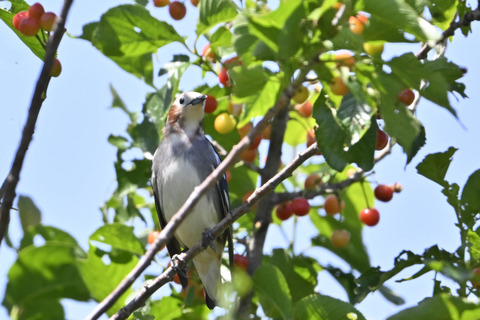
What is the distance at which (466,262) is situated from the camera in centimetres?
420

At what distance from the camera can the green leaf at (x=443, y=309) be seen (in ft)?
9.45

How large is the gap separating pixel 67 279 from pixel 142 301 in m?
0.90

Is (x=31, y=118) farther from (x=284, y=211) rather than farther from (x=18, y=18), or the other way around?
(x=284, y=211)

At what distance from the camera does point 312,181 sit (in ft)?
20.2

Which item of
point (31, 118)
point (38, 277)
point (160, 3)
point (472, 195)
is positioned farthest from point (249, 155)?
point (38, 277)

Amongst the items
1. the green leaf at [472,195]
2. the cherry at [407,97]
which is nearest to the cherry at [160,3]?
the cherry at [407,97]

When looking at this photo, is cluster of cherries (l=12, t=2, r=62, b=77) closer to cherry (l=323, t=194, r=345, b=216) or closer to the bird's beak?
the bird's beak

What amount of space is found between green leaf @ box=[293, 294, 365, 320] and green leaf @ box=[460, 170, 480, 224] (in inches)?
48.2

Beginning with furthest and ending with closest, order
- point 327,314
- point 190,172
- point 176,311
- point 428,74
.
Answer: point 190,172 → point 176,311 → point 327,314 → point 428,74

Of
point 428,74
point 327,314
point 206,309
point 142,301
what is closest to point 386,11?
point 428,74

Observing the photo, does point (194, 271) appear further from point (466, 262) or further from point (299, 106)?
point (466, 262)

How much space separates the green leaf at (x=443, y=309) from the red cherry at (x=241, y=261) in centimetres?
246

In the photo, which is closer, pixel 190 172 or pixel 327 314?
pixel 327 314

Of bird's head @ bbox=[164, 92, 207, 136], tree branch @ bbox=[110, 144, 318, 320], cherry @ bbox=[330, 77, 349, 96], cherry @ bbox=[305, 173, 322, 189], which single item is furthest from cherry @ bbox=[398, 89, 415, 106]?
bird's head @ bbox=[164, 92, 207, 136]
